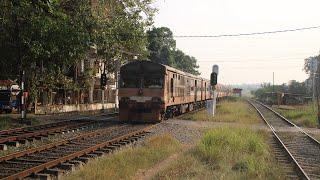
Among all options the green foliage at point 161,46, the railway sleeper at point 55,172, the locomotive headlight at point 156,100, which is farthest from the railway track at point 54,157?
the green foliage at point 161,46

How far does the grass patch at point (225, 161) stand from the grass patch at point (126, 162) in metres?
0.62

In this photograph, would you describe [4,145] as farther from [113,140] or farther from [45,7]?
[45,7]

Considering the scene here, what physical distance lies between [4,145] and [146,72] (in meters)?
11.8

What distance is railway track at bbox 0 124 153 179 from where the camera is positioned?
10540 millimetres

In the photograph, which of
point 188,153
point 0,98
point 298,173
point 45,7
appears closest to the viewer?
point 45,7

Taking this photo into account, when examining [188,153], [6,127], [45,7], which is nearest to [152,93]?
[6,127]

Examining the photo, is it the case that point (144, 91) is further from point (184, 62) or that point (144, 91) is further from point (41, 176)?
point (184, 62)

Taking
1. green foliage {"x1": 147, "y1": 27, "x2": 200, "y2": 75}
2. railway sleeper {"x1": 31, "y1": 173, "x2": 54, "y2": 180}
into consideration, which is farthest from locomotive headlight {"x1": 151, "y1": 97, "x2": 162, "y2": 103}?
green foliage {"x1": 147, "y1": 27, "x2": 200, "y2": 75}

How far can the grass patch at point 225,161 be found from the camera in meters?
10.9

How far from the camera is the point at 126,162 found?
11867mm

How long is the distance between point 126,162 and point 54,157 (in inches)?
81.8

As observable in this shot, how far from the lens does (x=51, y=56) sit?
1011 inches

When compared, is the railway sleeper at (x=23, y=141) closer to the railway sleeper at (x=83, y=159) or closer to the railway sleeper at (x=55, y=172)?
the railway sleeper at (x=83, y=159)

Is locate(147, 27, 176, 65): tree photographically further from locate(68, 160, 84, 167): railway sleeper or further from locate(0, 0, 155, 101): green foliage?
locate(68, 160, 84, 167): railway sleeper
